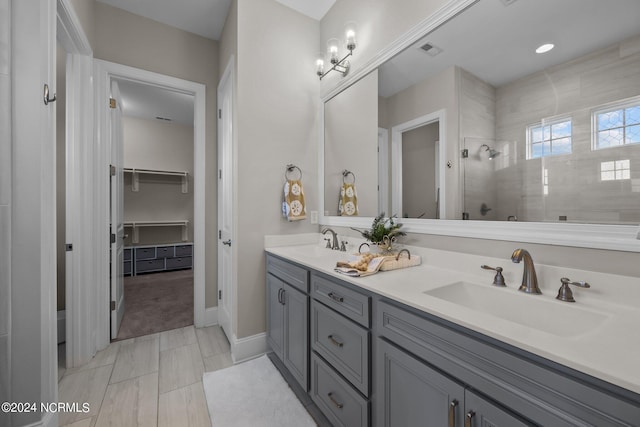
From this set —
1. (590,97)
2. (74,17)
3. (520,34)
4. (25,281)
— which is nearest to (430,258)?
(590,97)

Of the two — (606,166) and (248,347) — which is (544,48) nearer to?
(606,166)

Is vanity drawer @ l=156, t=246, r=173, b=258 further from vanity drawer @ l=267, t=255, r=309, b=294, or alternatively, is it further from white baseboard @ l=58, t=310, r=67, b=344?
vanity drawer @ l=267, t=255, r=309, b=294

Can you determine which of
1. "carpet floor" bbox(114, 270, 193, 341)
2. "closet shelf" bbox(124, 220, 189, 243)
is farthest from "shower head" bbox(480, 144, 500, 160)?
"closet shelf" bbox(124, 220, 189, 243)

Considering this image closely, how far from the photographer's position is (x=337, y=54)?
2145 mm

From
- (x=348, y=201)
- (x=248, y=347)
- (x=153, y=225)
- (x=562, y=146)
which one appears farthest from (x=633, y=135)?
(x=153, y=225)

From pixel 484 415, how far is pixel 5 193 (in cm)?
196

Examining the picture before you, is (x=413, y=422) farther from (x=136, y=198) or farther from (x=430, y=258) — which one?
(x=136, y=198)

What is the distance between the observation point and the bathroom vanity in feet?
1.86

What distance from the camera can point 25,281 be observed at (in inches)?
46.6

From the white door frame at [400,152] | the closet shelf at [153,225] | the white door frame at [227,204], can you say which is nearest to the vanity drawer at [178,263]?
the closet shelf at [153,225]

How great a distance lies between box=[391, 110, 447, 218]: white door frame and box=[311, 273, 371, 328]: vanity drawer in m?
0.68

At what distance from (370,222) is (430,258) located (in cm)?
53

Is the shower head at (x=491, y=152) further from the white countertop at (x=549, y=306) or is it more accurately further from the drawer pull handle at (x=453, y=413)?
the drawer pull handle at (x=453, y=413)

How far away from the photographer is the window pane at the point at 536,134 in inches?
40.7
